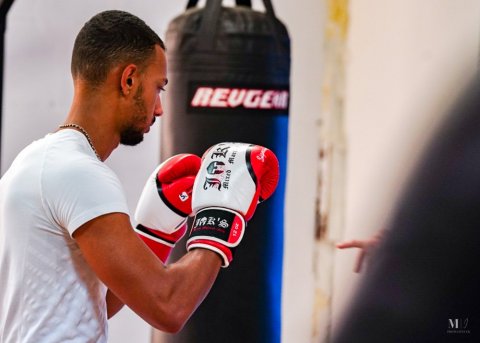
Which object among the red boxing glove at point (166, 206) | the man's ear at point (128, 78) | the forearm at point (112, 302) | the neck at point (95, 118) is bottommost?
the forearm at point (112, 302)

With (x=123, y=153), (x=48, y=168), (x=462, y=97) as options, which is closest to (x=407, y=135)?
(x=462, y=97)

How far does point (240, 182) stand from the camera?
144 centimetres

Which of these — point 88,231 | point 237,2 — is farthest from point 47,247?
point 237,2

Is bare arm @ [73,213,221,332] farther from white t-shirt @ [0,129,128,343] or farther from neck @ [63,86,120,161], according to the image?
neck @ [63,86,120,161]

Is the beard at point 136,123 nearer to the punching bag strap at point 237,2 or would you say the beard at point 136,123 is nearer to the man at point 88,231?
the man at point 88,231

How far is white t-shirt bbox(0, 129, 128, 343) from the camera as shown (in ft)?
4.04

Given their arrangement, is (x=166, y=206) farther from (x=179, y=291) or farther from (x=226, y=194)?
(x=179, y=291)

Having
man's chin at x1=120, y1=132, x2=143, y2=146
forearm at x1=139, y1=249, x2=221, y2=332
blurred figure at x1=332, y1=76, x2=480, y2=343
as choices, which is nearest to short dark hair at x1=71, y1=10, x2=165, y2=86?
man's chin at x1=120, y1=132, x2=143, y2=146

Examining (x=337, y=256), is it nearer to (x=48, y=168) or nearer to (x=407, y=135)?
(x=407, y=135)

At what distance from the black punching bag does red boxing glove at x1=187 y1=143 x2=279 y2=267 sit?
45 centimetres

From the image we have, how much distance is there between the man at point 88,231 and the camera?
1.21 metres

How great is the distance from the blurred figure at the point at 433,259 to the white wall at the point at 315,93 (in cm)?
8

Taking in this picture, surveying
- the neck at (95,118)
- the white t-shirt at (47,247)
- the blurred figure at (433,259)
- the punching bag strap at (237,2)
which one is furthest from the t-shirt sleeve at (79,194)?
the blurred figure at (433,259)

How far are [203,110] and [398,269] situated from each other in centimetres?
78
